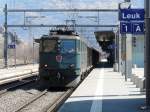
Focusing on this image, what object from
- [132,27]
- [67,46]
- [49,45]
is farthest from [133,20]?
[49,45]

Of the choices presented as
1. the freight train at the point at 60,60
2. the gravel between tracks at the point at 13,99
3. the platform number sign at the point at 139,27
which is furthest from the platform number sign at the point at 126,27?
the gravel between tracks at the point at 13,99

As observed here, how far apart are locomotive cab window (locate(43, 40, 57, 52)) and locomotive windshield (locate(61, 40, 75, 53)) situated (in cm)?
41

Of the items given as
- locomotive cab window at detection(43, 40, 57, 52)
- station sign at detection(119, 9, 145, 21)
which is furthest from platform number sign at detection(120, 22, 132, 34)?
locomotive cab window at detection(43, 40, 57, 52)

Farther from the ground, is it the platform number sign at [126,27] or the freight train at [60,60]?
the platform number sign at [126,27]

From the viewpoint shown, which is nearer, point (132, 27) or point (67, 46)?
point (132, 27)

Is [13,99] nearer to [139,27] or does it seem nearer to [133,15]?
[139,27]

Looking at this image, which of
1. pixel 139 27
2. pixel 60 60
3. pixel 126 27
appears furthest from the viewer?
pixel 60 60

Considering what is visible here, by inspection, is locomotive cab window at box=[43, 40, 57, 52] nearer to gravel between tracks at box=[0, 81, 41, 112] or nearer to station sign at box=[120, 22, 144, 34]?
gravel between tracks at box=[0, 81, 41, 112]

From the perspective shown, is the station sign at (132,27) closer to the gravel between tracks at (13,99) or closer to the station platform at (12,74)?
the gravel between tracks at (13,99)

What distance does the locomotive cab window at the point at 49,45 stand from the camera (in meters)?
27.4

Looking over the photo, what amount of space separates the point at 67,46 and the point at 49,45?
2.98 feet

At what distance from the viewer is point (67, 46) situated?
27516mm

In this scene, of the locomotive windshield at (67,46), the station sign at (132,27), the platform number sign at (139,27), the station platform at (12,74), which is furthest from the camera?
the station platform at (12,74)

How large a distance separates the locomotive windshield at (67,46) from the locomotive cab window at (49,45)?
1.34 feet
